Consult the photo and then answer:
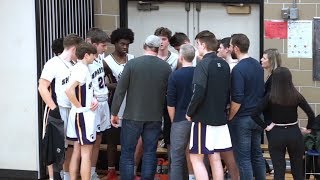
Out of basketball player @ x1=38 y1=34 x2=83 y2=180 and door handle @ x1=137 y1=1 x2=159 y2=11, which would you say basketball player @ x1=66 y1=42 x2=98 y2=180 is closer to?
basketball player @ x1=38 y1=34 x2=83 y2=180

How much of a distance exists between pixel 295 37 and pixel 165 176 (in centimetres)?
275

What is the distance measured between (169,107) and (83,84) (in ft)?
3.00

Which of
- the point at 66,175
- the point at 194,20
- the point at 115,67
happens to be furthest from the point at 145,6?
the point at 66,175

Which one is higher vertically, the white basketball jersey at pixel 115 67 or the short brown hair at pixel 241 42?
the short brown hair at pixel 241 42

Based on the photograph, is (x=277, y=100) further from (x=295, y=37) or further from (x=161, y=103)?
(x=295, y=37)

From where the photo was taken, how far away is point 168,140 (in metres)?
6.80

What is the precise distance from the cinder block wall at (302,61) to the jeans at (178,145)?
2700 millimetres

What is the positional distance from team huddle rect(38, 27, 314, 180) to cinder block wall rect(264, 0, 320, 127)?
1.85 meters

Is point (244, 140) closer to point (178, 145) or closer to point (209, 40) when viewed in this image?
point (178, 145)

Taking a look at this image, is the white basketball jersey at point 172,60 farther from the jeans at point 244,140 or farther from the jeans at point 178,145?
the jeans at point 244,140

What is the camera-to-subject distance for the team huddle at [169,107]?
606 centimetres

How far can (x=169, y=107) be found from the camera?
249 inches

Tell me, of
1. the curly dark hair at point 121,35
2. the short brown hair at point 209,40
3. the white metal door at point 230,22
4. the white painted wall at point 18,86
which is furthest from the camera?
the white metal door at point 230,22

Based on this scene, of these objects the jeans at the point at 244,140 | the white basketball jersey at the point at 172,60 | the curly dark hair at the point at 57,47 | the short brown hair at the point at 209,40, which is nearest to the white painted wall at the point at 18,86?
the curly dark hair at the point at 57,47
